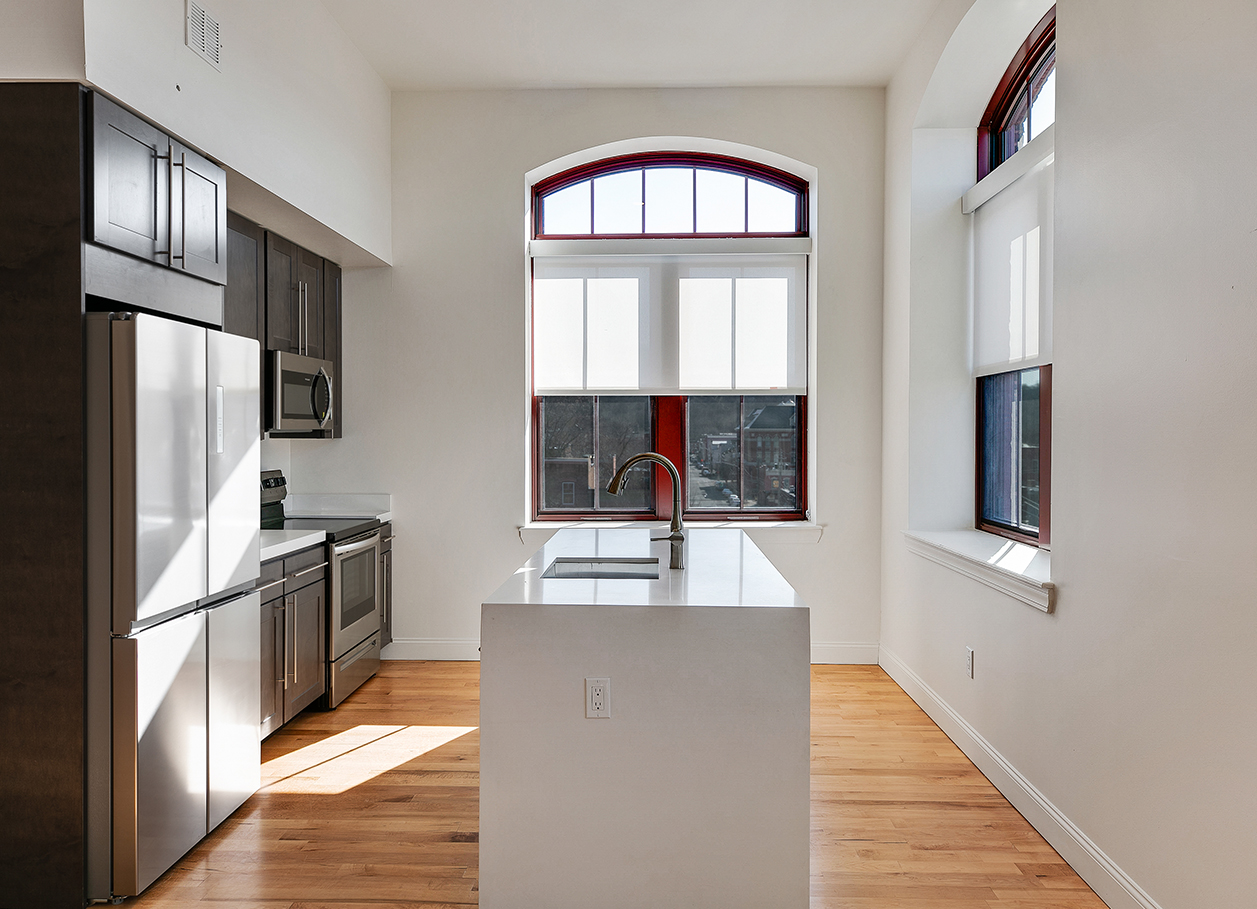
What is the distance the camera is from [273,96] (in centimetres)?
301

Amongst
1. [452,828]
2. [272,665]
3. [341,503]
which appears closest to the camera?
[452,828]

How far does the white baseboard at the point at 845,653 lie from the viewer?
4.40 meters

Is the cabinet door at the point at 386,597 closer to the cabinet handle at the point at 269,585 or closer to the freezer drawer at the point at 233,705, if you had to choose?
the cabinet handle at the point at 269,585

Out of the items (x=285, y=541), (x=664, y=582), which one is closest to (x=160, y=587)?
(x=285, y=541)

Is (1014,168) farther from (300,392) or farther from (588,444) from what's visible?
(300,392)

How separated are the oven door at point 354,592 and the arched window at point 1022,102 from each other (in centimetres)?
357

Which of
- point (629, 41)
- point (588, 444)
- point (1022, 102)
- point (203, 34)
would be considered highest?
point (629, 41)

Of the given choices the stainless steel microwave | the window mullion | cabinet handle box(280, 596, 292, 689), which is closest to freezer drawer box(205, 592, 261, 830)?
cabinet handle box(280, 596, 292, 689)

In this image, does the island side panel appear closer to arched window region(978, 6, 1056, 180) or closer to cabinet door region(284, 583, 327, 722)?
cabinet door region(284, 583, 327, 722)

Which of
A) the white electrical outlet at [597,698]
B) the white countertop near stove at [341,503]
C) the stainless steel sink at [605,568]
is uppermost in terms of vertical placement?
the white countertop near stove at [341,503]

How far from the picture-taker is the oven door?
3.61 m

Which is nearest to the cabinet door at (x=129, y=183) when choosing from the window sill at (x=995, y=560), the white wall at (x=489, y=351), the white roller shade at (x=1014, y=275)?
the white wall at (x=489, y=351)

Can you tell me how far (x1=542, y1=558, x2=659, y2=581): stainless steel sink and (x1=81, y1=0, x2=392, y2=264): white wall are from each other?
1822mm

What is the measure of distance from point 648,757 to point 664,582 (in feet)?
1.63
